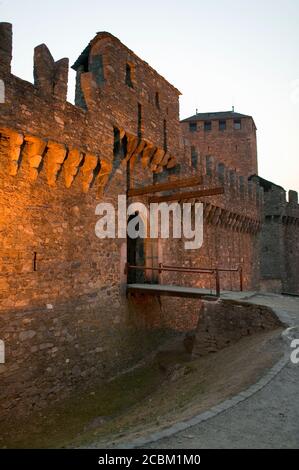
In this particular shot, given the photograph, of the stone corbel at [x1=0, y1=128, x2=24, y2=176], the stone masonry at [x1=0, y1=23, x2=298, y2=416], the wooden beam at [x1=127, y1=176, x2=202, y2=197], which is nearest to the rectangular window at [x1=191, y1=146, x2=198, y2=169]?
the stone masonry at [x1=0, y1=23, x2=298, y2=416]

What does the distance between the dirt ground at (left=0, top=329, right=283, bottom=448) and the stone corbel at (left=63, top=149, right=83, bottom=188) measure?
15.7 ft

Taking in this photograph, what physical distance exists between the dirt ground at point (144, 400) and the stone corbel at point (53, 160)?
477cm

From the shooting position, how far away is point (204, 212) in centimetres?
1367

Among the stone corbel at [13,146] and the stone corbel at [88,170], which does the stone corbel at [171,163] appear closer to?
the stone corbel at [88,170]

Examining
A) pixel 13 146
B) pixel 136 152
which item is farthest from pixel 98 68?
pixel 13 146

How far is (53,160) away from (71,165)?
52 cm

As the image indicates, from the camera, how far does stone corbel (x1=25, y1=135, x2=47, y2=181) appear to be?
6.86m

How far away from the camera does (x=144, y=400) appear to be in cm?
729

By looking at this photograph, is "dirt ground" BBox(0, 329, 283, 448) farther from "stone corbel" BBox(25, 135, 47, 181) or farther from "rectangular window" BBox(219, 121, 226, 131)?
"rectangular window" BBox(219, 121, 226, 131)

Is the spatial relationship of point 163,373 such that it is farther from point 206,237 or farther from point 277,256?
point 277,256

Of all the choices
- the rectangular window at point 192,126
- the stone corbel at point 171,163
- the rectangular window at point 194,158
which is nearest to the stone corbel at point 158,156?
the stone corbel at point 171,163

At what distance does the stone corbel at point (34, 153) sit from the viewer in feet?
22.5
